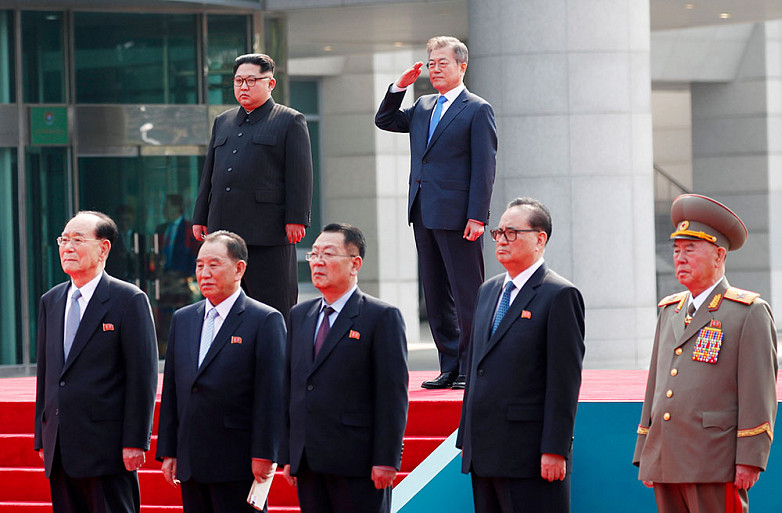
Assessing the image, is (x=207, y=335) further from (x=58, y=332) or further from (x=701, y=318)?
(x=701, y=318)

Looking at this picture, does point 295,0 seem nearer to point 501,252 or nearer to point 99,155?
point 99,155

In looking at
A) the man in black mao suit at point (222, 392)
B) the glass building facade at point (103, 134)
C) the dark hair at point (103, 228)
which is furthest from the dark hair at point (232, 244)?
the glass building facade at point (103, 134)

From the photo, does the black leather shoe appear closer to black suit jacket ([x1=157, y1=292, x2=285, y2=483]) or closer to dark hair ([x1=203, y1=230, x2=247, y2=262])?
black suit jacket ([x1=157, y1=292, x2=285, y2=483])

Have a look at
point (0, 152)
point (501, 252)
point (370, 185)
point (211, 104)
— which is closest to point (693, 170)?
point (370, 185)

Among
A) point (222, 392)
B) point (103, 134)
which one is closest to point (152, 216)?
point (103, 134)

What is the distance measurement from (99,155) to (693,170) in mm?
11323

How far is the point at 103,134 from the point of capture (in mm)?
12219

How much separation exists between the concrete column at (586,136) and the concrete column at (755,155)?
8177 mm

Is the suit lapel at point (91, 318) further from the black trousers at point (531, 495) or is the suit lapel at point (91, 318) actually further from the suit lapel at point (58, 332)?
the black trousers at point (531, 495)

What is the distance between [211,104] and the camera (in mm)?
12492

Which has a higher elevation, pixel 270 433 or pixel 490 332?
pixel 490 332

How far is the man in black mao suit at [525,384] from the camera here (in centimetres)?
462

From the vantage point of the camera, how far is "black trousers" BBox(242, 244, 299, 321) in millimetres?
6598

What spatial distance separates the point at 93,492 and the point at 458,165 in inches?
101
